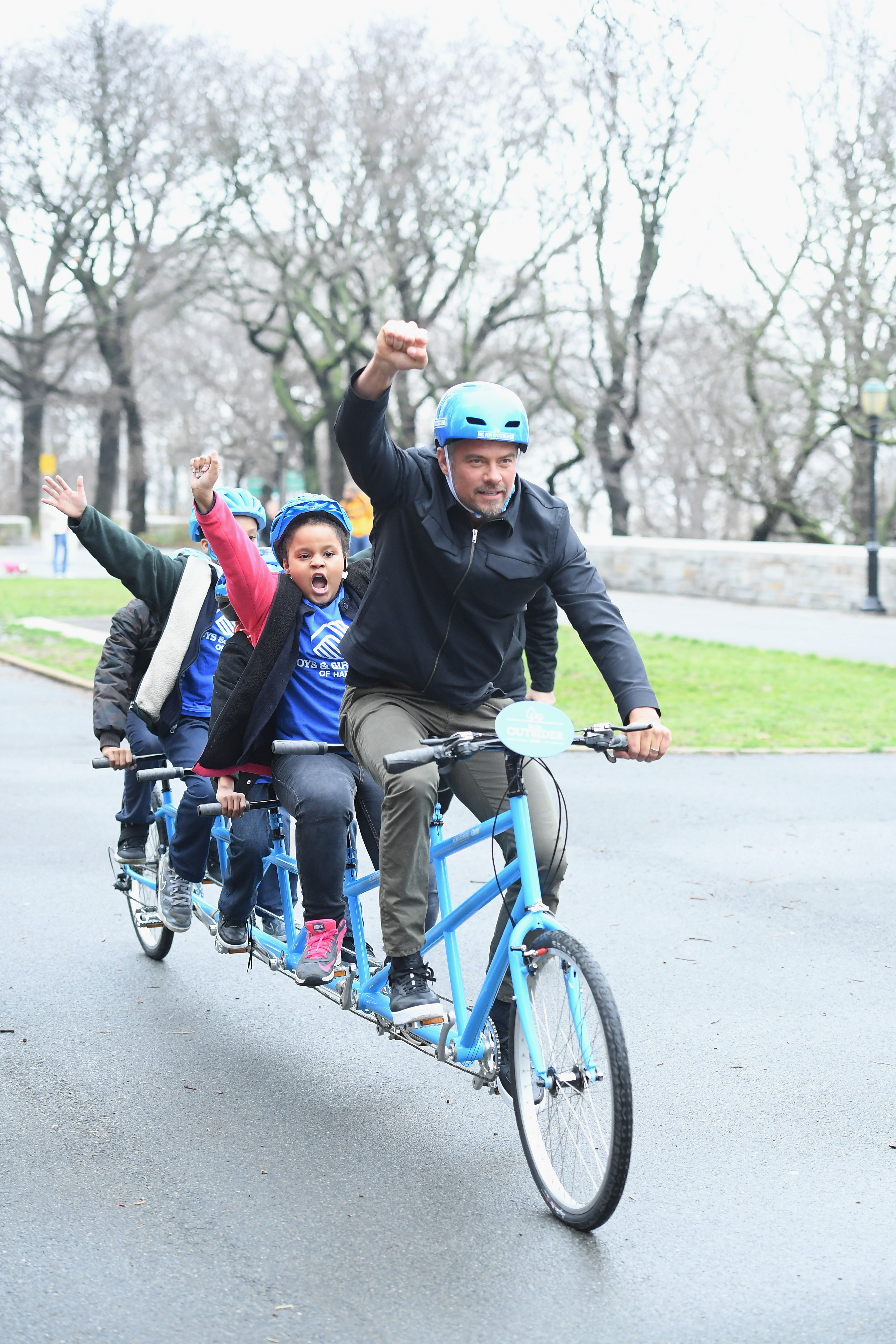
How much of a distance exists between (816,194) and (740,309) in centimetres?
377

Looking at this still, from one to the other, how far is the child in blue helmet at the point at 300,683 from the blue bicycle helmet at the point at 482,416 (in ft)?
3.01

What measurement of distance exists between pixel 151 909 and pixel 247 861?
3.83ft

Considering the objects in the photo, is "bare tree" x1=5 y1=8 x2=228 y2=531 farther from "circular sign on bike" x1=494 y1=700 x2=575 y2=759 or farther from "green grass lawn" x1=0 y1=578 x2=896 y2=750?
"circular sign on bike" x1=494 y1=700 x2=575 y2=759

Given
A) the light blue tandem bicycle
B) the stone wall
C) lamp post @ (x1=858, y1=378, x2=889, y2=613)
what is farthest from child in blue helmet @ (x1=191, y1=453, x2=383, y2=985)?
the stone wall

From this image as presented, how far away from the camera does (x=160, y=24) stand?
3619 centimetres

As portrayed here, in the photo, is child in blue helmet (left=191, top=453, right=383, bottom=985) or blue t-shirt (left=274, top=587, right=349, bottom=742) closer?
child in blue helmet (left=191, top=453, right=383, bottom=985)

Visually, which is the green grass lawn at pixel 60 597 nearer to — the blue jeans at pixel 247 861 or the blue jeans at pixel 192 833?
the blue jeans at pixel 192 833

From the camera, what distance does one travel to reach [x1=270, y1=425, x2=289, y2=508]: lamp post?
37500 millimetres

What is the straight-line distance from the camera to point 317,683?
15.6 ft

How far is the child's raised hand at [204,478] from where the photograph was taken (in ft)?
14.6

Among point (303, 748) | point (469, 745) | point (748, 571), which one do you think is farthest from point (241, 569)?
point (748, 571)

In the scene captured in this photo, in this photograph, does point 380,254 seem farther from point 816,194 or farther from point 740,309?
point 816,194

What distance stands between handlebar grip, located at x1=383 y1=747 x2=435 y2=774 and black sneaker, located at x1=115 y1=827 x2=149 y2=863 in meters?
2.60

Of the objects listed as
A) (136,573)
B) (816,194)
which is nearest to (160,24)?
(816,194)
